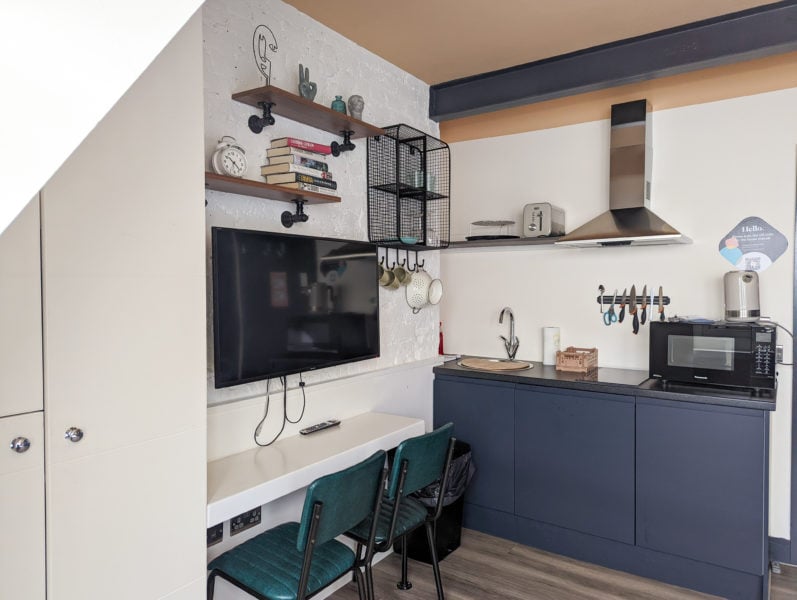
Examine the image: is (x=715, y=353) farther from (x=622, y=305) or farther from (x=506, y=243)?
(x=506, y=243)

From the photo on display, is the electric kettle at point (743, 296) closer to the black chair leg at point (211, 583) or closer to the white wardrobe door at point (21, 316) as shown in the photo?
the black chair leg at point (211, 583)

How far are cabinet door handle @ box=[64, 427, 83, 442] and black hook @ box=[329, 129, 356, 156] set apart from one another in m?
1.79

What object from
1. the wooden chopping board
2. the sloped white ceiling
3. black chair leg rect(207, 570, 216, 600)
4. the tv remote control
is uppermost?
the sloped white ceiling

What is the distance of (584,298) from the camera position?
3518 mm

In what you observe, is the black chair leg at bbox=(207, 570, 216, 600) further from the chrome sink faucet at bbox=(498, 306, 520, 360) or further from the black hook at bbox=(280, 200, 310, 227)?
the chrome sink faucet at bbox=(498, 306, 520, 360)

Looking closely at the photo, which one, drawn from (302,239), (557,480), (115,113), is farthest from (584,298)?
(115,113)

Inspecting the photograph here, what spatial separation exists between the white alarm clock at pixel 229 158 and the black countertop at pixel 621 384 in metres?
1.83

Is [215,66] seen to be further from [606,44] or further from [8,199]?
[606,44]

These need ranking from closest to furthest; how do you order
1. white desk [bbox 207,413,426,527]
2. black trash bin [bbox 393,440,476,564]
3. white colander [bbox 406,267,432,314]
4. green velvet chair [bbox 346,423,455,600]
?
1. white desk [bbox 207,413,426,527]
2. green velvet chair [bbox 346,423,455,600]
3. black trash bin [bbox 393,440,476,564]
4. white colander [bbox 406,267,432,314]

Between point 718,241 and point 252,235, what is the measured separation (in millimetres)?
2543

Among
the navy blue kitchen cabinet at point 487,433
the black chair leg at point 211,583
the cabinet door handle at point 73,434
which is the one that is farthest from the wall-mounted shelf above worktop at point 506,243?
the cabinet door handle at point 73,434

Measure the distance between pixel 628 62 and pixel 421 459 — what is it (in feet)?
7.33

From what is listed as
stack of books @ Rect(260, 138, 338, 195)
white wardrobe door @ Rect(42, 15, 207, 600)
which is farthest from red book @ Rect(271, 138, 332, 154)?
white wardrobe door @ Rect(42, 15, 207, 600)

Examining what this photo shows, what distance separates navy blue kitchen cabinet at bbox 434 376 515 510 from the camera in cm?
316
